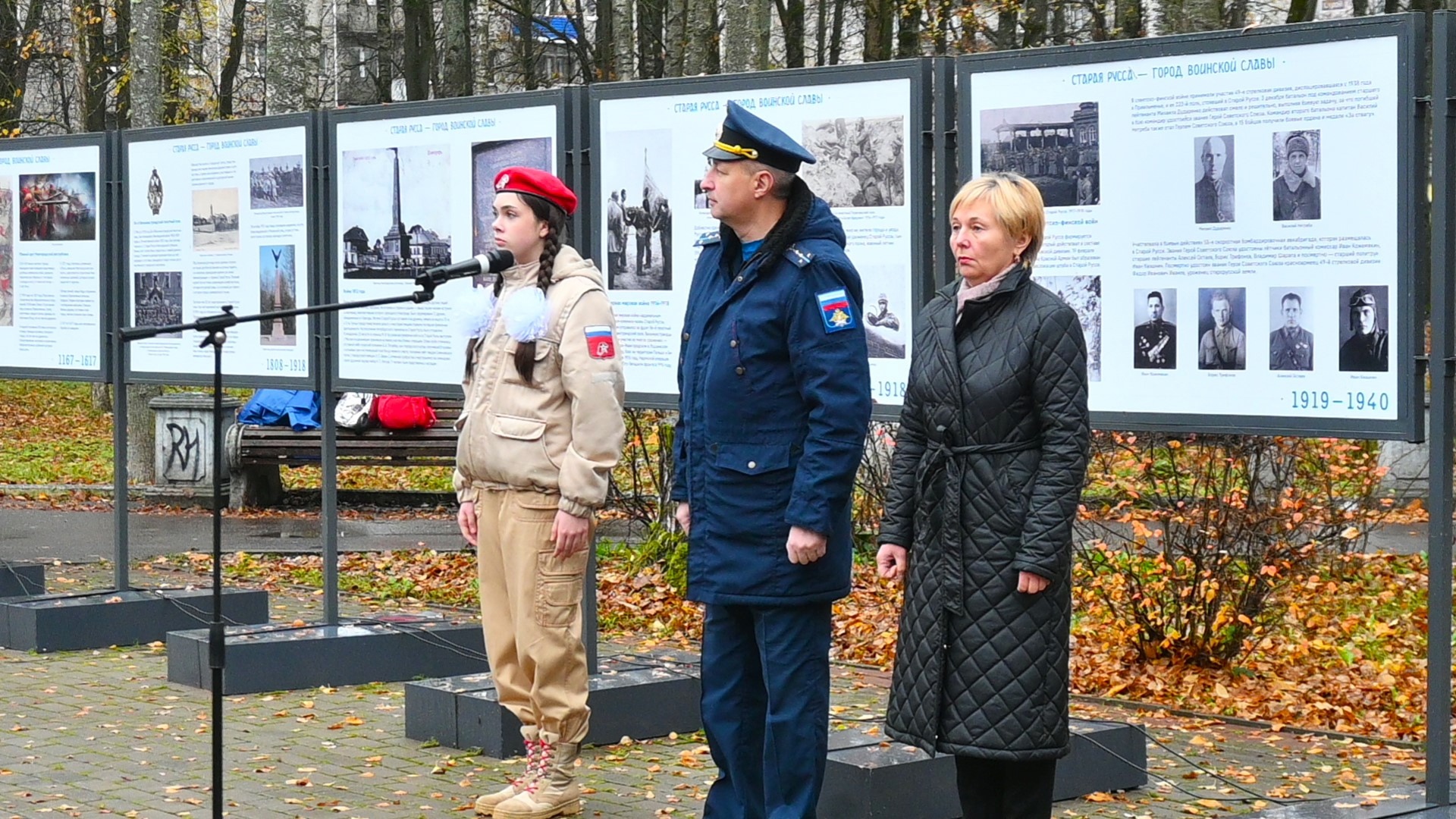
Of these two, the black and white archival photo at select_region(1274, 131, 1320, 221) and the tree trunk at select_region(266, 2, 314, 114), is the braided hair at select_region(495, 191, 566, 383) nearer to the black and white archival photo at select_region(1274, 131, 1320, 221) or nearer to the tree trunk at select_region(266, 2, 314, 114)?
the black and white archival photo at select_region(1274, 131, 1320, 221)

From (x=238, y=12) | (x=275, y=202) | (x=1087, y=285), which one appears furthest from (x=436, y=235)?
(x=238, y=12)

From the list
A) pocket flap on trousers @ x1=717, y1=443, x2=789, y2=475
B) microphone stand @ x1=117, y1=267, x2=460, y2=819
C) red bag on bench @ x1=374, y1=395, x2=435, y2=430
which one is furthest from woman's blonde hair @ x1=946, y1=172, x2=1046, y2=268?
red bag on bench @ x1=374, y1=395, x2=435, y2=430

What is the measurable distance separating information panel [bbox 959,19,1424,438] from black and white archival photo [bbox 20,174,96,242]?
5316 millimetres

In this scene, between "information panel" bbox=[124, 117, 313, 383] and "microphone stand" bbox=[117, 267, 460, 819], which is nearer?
"microphone stand" bbox=[117, 267, 460, 819]

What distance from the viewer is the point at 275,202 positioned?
8.54 metres

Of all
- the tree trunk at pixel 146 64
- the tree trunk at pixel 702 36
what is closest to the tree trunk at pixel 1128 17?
the tree trunk at pixel 702 36

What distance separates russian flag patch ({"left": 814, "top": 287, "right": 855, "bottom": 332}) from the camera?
483 cm

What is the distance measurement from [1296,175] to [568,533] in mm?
2459

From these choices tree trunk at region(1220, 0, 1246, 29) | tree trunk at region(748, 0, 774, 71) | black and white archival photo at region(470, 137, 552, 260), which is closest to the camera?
black and white archival photo at region(470, 137, 552, 260)

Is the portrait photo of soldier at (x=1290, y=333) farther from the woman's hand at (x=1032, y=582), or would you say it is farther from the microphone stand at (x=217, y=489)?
the microphone stand at (x=217, y=489)

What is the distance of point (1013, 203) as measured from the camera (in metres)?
4.63

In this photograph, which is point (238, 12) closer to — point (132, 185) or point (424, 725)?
point (132, 185)

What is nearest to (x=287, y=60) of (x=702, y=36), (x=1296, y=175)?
(x=702, y=36)

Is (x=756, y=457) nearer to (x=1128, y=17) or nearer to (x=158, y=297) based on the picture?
(x=158, y=297)
